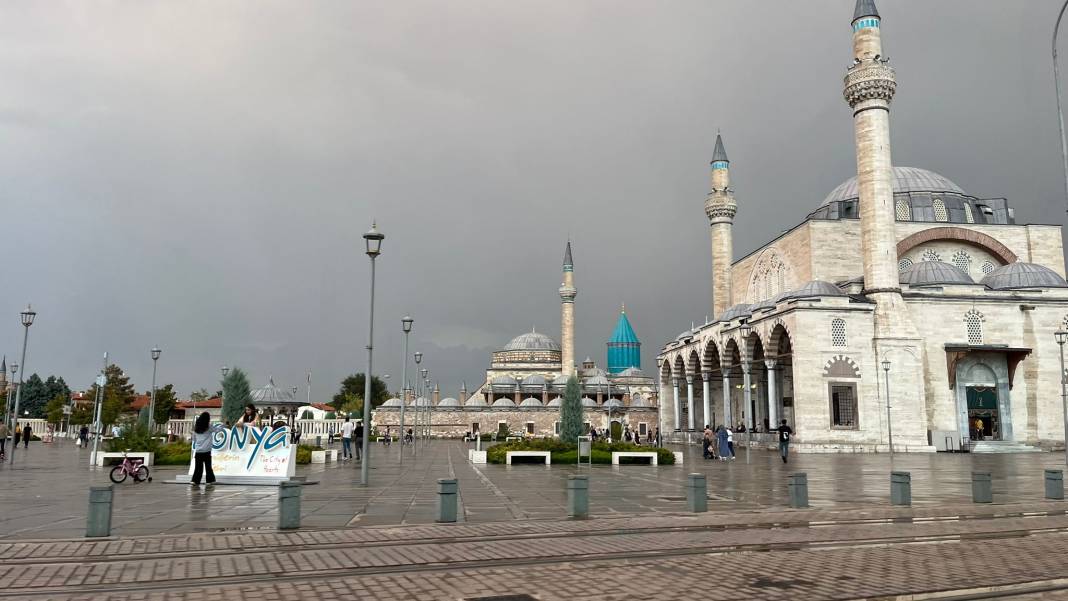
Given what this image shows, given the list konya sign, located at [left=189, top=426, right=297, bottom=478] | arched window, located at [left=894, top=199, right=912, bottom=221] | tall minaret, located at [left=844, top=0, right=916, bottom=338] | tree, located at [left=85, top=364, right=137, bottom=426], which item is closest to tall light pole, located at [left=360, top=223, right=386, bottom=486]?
konya sign, located at [left=189, top=426, right=297, bottom=478]

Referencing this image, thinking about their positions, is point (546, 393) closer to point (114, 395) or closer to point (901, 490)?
point (114, 395)

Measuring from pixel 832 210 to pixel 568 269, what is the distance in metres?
31.0

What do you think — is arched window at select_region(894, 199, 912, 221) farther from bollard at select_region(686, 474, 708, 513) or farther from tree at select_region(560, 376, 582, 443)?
bollard at select_region(686, 474, 708, 513)

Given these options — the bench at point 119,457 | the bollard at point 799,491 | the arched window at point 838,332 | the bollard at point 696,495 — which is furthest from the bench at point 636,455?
the arched window at point 838,332

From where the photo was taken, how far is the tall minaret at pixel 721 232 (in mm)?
55375

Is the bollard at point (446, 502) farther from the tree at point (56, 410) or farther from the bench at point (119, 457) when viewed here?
the tree at point (56, 410)

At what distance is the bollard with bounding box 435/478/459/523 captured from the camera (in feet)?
33.8

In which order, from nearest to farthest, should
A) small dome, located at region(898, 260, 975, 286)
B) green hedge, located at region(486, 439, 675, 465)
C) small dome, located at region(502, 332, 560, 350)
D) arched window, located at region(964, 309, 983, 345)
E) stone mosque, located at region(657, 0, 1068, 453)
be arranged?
green hedge, located at region(486, 439, 675, 465)
stone mosque, located at region(657, 0, 1068, 453)
arched window, located at region(964, 309, 983, 345)
small dome, located at region(898, 260, 975, 286)
small dome, located at region(502, 332, 560, 350)

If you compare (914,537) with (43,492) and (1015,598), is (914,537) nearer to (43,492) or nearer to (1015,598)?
(1015,598)

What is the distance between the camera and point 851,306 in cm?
3762

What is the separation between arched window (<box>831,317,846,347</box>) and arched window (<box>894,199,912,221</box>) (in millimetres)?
16293

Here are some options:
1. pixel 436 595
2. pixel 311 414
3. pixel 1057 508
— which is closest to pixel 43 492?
pixel 436 595

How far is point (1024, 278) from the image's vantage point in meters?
41.1

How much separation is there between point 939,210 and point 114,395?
229 feet
